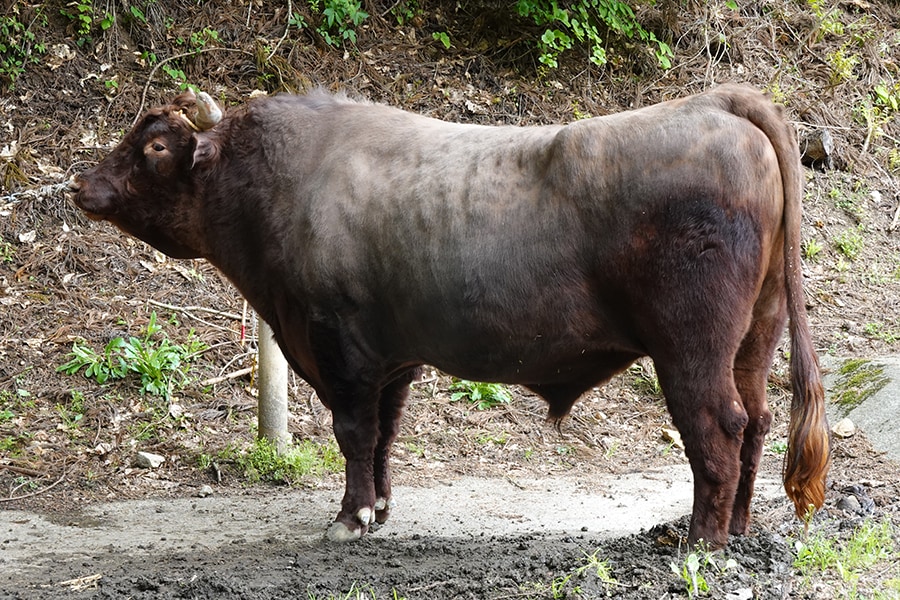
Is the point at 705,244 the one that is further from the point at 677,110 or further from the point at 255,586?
the point at 255,586

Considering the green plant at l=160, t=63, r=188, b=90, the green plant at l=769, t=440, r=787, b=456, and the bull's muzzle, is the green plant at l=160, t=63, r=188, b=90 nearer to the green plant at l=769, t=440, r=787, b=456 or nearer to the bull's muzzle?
the bull's muzzle

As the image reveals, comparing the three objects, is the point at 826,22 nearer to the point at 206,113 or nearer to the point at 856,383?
the point at 856,383

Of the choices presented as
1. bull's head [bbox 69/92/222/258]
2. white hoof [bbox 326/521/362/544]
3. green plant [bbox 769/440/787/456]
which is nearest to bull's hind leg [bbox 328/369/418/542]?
white hoof [bbox 326/521/362/544]

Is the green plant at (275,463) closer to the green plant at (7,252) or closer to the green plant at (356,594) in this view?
the green plant at (356,594)

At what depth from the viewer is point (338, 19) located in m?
10.5

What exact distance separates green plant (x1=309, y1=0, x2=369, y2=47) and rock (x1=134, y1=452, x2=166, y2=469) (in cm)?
509

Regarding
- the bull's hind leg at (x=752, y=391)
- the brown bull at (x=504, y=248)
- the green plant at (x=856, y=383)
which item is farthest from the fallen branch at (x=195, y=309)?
the green plant at (x=856, y=383)

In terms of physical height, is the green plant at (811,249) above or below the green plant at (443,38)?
below

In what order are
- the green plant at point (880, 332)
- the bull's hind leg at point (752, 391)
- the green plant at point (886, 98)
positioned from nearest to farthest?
the bull's hind leg at point (752, 391)
the green plant at point (880, 332)
the green plant at point (886, 98)

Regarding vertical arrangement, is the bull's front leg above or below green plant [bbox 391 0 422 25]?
below

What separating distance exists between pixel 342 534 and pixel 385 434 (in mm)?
667

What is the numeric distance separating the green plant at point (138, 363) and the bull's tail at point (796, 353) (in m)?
4.61

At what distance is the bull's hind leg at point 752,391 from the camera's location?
198 inches

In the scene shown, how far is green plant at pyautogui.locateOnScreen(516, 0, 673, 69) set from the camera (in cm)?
1073
